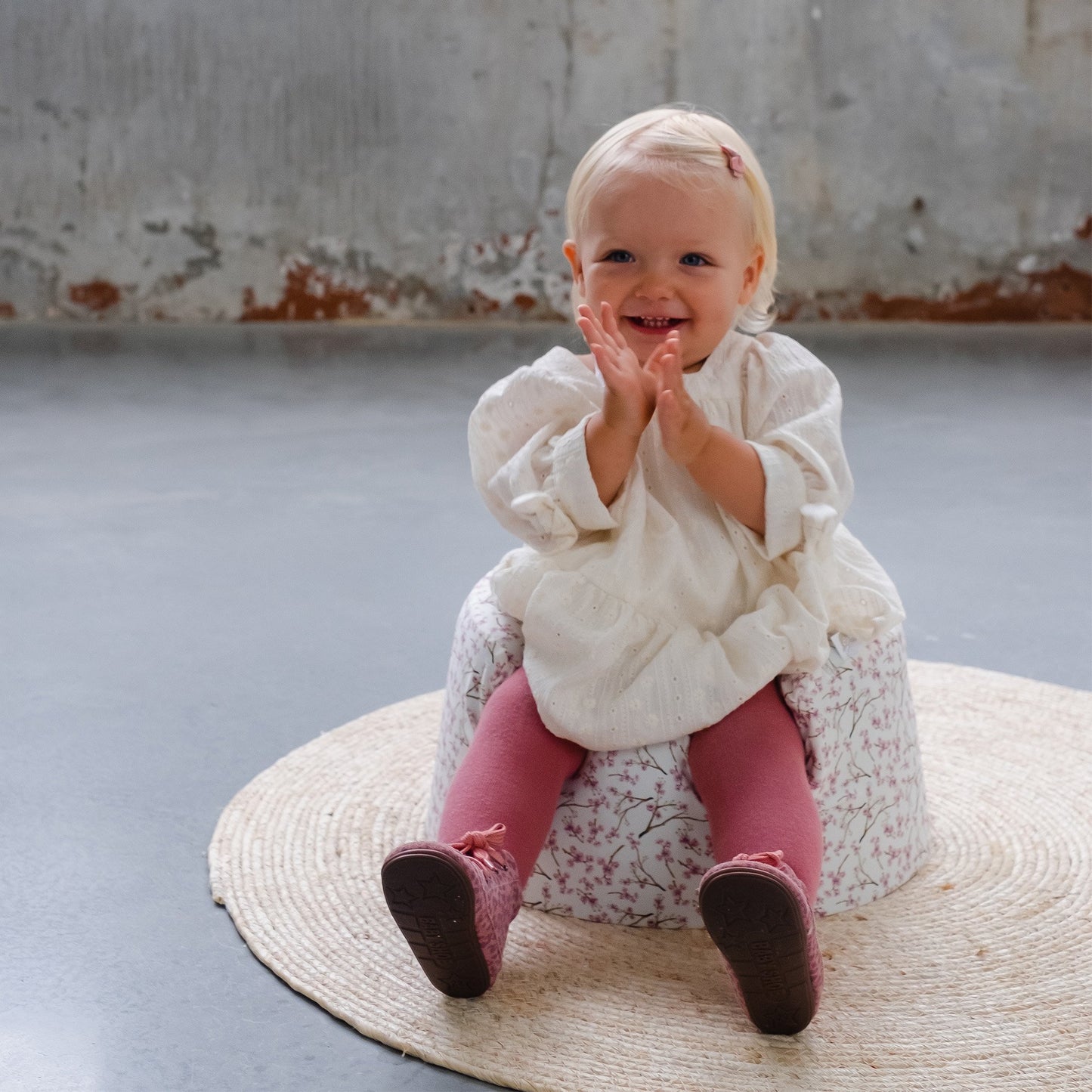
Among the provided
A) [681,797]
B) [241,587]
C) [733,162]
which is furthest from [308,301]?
[681,797]

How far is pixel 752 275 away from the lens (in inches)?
51.2

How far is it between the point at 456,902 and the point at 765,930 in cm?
21

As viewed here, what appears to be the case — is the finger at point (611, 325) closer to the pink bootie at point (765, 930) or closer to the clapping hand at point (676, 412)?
the clapping hand at point (676, 412)

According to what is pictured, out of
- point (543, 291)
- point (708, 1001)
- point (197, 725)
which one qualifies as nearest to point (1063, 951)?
point (708, 1001)

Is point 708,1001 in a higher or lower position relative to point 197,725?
higher

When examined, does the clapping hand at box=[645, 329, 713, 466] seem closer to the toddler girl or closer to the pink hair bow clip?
the toddler girl

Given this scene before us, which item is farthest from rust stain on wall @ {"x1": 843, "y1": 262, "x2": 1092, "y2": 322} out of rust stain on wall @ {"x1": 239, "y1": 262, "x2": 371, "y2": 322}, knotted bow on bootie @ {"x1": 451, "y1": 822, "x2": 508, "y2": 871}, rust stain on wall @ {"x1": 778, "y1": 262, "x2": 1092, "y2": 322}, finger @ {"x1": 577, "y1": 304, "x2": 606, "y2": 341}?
knotted bow on bootie @ {"x1": 451, "y1": 822, "x2": 508, "y2": 871}

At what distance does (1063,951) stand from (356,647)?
1.02 meters

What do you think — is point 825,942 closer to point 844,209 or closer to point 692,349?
point 692,349

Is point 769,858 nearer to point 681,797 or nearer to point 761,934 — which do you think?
point 761,934

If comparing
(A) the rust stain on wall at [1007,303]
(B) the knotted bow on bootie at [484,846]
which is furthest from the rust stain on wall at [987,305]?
(B) the knotted bow on bootie at [484,846]

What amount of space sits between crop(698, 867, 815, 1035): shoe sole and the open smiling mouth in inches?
18.9

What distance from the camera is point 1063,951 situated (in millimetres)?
1175

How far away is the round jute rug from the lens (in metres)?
1.02
